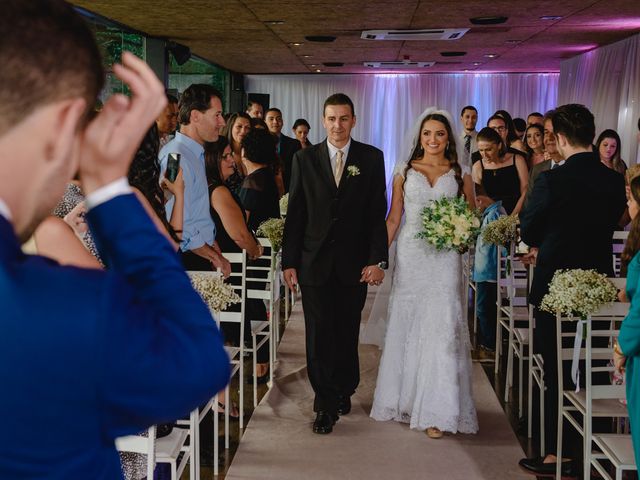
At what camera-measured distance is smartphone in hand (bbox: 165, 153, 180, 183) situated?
3.79 metres

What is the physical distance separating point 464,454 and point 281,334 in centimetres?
335

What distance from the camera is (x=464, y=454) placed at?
463cm

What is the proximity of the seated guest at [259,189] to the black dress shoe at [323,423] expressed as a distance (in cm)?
105

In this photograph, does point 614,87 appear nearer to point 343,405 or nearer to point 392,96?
point 392,96

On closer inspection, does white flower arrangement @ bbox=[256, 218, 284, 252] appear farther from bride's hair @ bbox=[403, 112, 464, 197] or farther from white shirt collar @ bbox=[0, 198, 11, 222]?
white shirt collar @ bbox=[0, 198, 11, 222]

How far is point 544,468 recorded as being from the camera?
4340 mm

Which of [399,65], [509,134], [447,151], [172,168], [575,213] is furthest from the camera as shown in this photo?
[399,65]

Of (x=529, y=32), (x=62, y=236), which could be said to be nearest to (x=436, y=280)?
(x=62, y=236)

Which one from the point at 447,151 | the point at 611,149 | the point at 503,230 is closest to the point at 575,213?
the point at 447,151

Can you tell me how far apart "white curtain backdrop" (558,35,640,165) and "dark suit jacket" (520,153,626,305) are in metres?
7.38

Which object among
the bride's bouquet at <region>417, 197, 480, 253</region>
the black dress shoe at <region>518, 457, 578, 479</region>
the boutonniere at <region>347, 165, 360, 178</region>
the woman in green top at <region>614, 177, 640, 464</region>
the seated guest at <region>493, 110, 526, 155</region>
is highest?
the seated guest at <region>493, 110, 526, 155</region>

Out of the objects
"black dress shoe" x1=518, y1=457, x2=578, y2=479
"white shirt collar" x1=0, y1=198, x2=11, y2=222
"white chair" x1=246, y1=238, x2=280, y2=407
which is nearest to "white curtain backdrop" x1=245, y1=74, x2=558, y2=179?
"white chair" x1=246, y1=238, x2=280, y2=407

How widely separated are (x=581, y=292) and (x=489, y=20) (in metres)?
7.13

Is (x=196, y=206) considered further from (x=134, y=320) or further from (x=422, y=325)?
(x=134, y=320)
